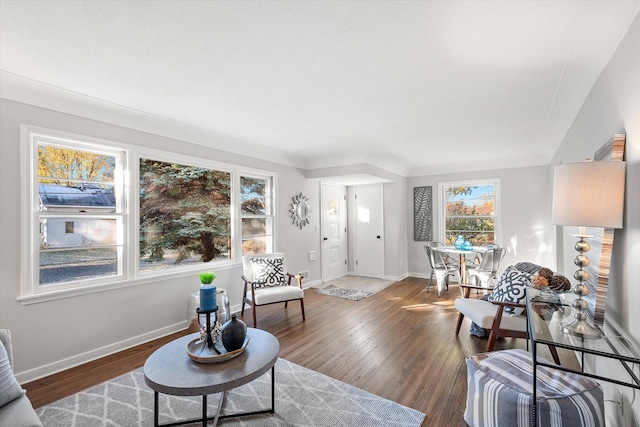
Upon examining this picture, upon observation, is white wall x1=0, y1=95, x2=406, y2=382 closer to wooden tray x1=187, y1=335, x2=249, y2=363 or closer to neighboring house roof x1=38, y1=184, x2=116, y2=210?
neighboring house roof x1=38, y1=184, x2=116, y2=210

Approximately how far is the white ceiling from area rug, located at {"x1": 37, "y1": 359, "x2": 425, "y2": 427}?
247cm

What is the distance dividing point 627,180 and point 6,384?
3375 millimetres

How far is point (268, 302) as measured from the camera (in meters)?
3.52

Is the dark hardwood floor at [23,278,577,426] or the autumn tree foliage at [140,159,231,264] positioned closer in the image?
the dark hardwood floor at [23,278,577,426]

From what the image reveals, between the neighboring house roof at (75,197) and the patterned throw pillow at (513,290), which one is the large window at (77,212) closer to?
the neighboring house roof at (75,197)

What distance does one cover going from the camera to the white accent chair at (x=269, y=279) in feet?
11.9

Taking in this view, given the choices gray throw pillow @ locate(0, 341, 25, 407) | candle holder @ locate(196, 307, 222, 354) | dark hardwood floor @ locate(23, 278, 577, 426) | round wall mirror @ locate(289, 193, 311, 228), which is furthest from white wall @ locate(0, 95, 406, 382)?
candle holder @ locate(196, 307, 222, 354)

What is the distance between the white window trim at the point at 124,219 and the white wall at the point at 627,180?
12.6ft

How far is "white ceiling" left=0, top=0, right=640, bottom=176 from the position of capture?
155 centimetres

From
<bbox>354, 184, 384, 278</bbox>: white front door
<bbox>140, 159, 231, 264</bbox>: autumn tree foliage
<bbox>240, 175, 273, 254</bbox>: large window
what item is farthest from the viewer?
<bbox>354, 184, 384, 278</bbox>: white front door

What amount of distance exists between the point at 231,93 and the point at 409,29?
5.25 ft

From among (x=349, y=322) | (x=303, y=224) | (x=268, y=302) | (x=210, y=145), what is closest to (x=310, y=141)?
(x=210, y=145)

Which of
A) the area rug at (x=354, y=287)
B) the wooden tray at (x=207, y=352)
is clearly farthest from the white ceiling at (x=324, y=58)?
the area rug at (x=354, y=287)

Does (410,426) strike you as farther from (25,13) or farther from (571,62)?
(25,13)
